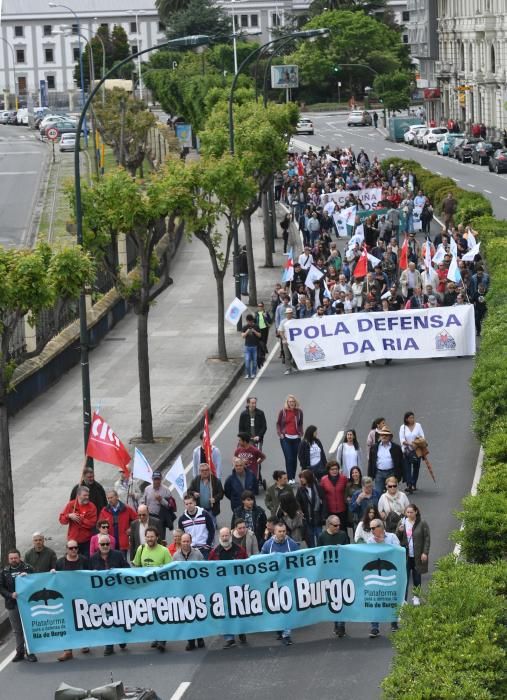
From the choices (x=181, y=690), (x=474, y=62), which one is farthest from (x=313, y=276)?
(x=474, y=62)

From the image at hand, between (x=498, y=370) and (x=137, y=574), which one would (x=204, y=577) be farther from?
(x=498, y=370)

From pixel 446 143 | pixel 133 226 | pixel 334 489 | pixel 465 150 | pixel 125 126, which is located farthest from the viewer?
pixel 446 143

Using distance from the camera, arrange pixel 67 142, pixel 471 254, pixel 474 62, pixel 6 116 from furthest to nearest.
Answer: pixel 6 116 → pixel 474 62 → pixel 67 142 → pixel 471 254

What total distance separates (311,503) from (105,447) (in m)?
3.20

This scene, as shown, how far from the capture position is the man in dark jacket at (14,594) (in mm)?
18172

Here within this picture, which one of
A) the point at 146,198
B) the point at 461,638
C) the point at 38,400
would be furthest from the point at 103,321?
the point at 461,638

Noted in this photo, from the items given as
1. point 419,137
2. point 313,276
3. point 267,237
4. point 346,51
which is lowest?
point 267,237

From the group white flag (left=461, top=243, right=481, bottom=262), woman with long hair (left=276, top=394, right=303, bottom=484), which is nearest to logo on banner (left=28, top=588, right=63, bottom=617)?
woman with long hair (left=276, top=394, right=303, bottom=484)

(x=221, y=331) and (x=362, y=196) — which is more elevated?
(x=362, y=196)

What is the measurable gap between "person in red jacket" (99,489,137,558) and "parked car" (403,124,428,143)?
77405 millimetres

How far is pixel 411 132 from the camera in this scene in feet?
317

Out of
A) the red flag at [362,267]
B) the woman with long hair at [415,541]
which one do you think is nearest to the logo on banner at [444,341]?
the red flag at [362,267]

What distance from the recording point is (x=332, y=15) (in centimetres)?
13462

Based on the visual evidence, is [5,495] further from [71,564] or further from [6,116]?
[6,116]
